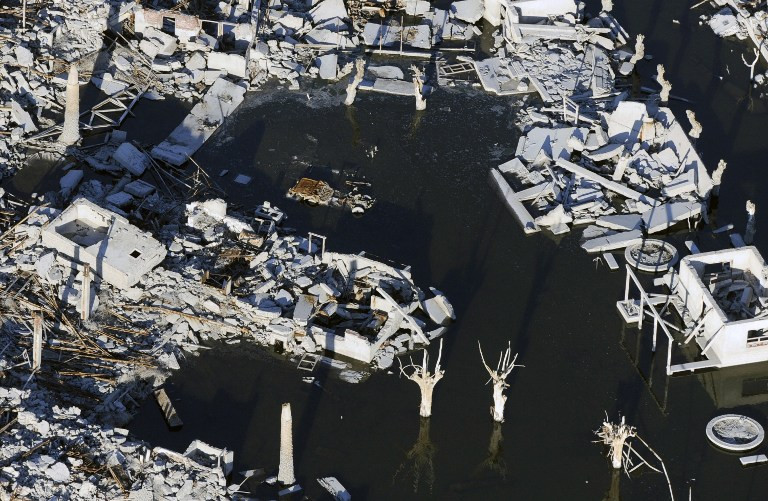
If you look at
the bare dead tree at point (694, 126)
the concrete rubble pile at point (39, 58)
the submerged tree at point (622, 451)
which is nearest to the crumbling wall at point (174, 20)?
the concrete rubble pile at point (39, 58)

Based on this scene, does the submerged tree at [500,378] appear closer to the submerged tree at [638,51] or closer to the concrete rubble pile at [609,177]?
the concrete rubble pile at [609,177]

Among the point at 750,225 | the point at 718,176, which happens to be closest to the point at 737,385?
the point at 750,225

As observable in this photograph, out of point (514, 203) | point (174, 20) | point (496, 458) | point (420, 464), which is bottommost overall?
point (420, 464)

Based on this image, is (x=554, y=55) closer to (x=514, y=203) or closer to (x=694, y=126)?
Answer: (x=694, y=126)

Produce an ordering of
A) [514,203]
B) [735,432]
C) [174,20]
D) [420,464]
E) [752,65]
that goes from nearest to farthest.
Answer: [420,464], [735,432], [514,203], [752,65], [174,20]

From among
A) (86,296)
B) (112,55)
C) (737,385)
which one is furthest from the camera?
(112,55)

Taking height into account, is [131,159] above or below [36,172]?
above

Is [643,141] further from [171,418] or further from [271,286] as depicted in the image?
[171,418]

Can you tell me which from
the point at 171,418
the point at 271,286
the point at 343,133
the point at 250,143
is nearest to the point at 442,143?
the point at 343,133
